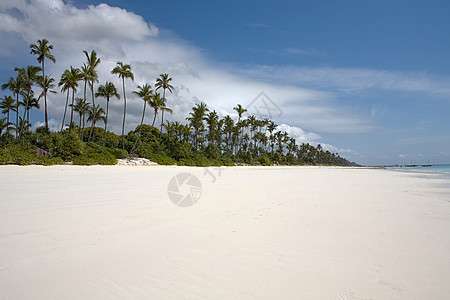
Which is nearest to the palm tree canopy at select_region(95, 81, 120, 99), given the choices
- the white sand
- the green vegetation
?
the green vegetation

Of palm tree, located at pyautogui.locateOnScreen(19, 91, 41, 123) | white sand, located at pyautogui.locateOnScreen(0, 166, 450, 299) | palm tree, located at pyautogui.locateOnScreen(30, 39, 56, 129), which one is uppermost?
palm tree, located at pyautogui.locateOnScreen(30, 39, 56, 129)

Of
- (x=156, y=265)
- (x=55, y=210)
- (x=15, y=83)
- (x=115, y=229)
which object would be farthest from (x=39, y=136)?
(x=156, y=265)

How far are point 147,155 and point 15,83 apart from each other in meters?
19.9

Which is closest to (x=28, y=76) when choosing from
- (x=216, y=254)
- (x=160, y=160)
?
(x=160, y=160)

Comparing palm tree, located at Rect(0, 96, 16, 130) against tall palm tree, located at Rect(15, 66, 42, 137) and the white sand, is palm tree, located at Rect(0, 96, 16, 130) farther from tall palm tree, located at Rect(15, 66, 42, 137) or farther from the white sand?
the white sand

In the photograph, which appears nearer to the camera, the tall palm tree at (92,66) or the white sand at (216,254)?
the white sand at (216,254)

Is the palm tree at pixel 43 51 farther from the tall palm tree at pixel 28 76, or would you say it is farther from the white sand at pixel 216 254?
the white sand at pixel 216 254

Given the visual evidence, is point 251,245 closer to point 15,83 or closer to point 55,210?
point 55,210

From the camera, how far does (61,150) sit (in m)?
20.5

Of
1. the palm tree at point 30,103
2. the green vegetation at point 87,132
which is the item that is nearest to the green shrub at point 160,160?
the green vegetation at point 87,132

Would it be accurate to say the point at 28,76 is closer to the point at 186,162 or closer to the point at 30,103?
the point at 30,103

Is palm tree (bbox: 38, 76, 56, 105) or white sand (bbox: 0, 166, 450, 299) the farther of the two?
palm tree (bbox: 38, 76, 56, 105)

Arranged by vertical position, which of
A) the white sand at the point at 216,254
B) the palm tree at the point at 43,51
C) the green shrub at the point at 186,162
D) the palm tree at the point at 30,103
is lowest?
the white sand at the point at 216,254

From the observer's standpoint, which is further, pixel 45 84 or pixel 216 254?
pixel 45 84
